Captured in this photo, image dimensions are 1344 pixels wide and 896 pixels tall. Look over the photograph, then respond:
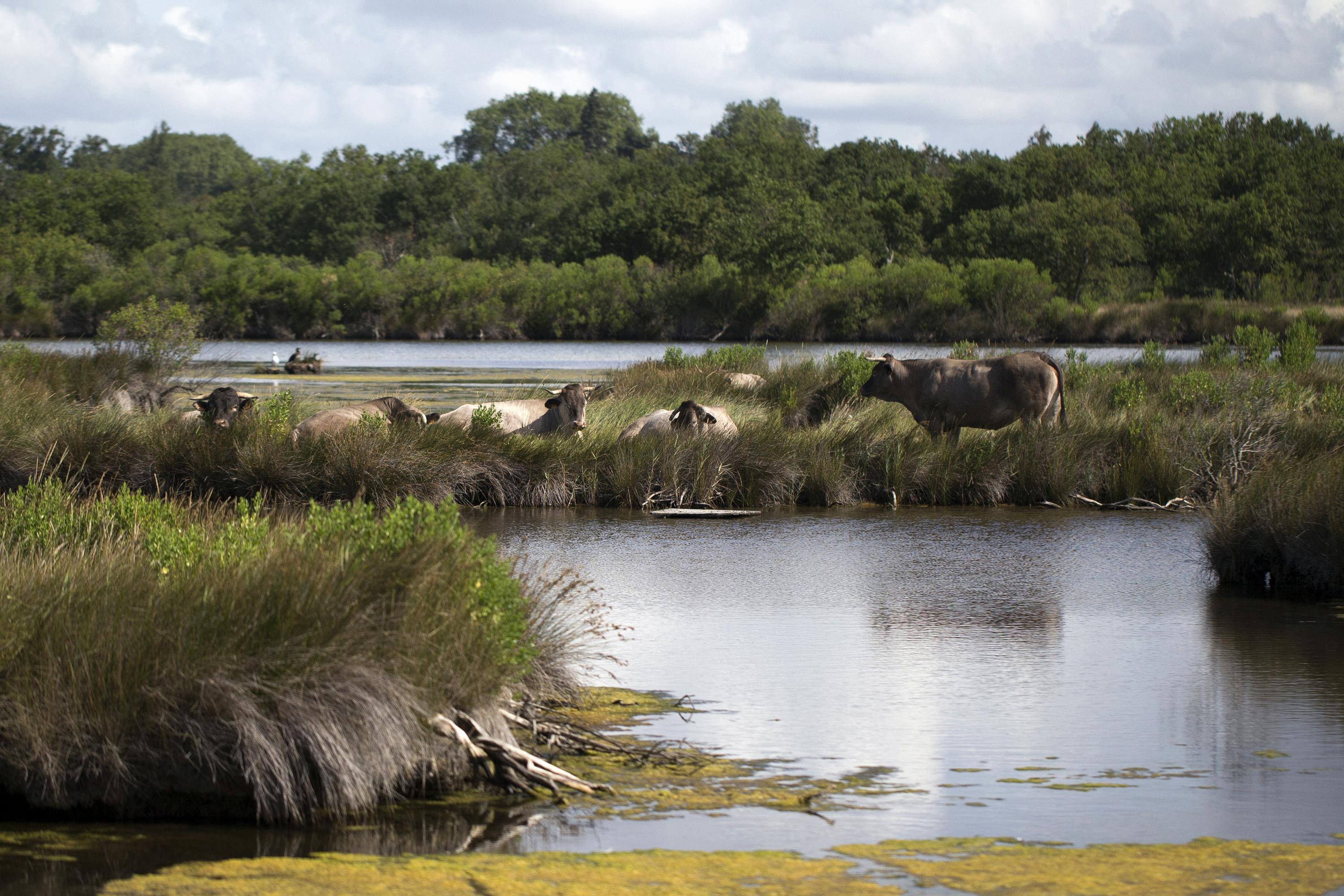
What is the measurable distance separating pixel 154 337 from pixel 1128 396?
14.5 metres

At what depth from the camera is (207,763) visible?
5.58 metres

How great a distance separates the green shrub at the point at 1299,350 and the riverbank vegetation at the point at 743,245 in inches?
1286

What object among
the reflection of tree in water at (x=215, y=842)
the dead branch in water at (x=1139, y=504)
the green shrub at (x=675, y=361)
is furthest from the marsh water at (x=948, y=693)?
Answer: the green shrub at (x=675, y=361)

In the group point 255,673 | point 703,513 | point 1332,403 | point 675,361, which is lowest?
point 703,513

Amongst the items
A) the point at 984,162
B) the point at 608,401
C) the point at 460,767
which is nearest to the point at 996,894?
the point at 460,767

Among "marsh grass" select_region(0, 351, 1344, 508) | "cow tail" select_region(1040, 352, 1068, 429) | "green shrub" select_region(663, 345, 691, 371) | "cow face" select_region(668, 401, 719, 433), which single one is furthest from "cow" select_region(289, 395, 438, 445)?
"cow tail" select_region(1040, 352, 1068, 429)

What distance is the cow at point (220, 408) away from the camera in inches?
623

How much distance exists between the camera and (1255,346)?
2392cm

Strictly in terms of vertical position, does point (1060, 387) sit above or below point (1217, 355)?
below

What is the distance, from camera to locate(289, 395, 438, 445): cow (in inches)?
621

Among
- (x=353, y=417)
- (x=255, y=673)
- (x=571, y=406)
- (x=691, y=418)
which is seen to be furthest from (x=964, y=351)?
(x=255, y=673)

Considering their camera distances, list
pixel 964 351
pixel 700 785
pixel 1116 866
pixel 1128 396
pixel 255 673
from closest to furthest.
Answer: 1. pixel 1116 866
2. pixel 255 673
3. pixel 700 785
4. pixel 1128 396
5. pixel 964 351

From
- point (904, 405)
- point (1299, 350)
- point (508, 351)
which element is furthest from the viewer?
point (508, 351)

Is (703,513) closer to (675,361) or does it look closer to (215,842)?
(675,361)
